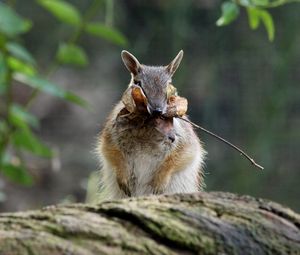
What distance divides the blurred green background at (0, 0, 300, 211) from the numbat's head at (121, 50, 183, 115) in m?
3.43

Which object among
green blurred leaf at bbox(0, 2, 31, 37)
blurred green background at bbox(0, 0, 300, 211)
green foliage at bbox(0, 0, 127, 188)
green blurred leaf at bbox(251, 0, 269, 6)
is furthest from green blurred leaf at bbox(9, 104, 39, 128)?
blurred green background at bbox(0, 0, 300, 211)

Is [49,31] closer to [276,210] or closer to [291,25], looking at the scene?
[291,25]

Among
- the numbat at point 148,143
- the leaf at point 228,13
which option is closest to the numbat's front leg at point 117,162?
the numbat at point 148,143

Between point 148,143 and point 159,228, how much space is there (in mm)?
991

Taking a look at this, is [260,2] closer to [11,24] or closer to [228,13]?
[228,13]

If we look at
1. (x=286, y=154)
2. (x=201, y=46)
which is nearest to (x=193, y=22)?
(x=201, y=46)

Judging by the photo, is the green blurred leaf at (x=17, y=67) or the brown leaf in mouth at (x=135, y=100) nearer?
the brown leaf in mouth at (x=135, y=100)

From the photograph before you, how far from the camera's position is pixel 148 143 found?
8.13ft

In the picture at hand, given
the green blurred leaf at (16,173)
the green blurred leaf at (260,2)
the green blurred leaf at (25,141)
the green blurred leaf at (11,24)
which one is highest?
the green blurred leaf at (11,24)

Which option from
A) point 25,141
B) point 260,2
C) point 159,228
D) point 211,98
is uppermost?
point 211,98

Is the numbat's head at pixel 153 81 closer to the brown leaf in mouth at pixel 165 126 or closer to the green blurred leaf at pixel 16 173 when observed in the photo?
the brown leaf in mouth at pixel 165 126

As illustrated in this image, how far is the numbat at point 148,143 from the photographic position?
2.36 meters

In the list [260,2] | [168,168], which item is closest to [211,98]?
[260,2]

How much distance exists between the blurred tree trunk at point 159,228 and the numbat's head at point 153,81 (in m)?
0.71
